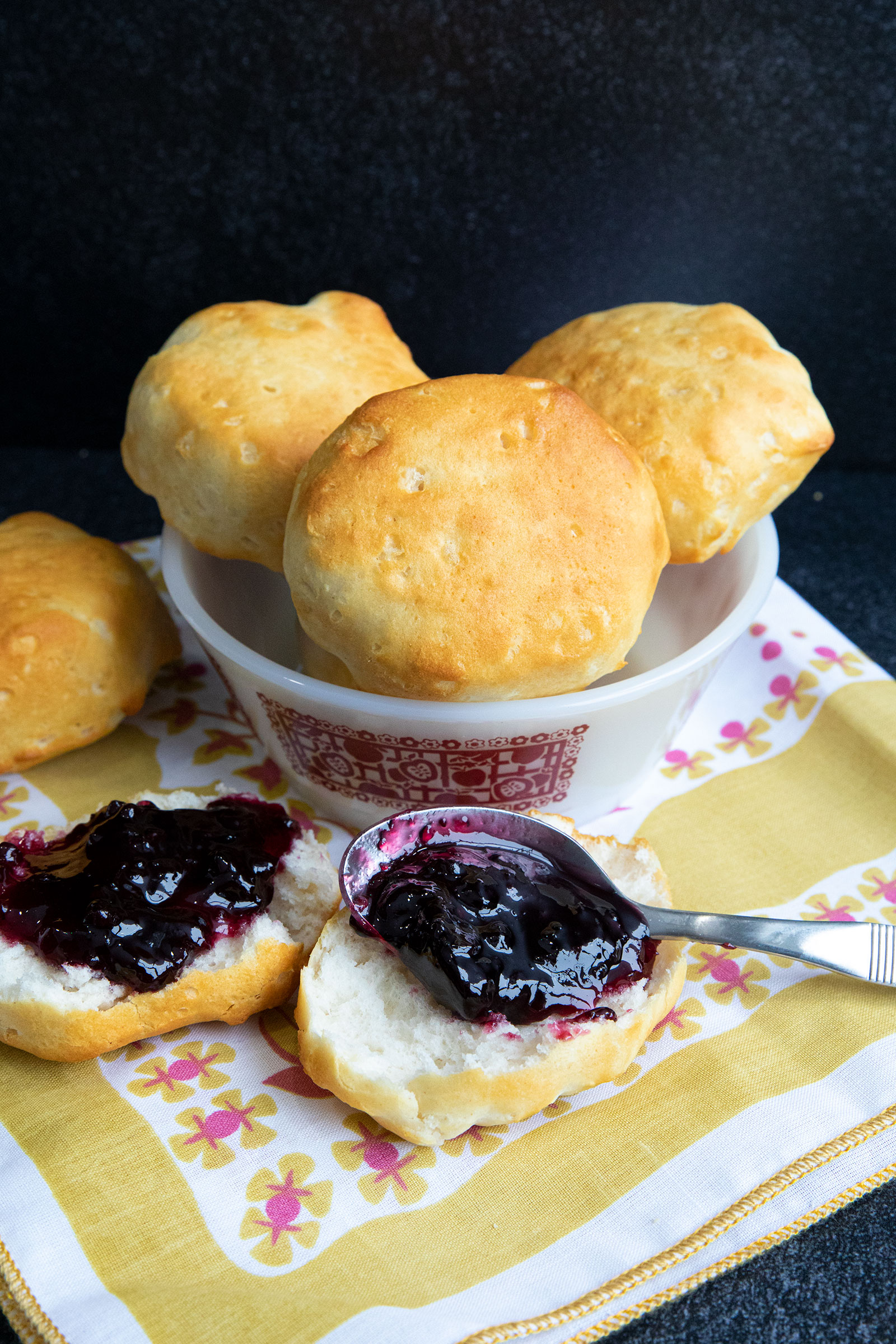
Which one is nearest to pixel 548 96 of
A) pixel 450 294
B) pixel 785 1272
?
pixel 450 294

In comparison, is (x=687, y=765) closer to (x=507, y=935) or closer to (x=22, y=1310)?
(x=507, y=935)

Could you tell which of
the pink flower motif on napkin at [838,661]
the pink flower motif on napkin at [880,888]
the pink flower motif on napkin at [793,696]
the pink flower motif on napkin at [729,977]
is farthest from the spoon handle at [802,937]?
the pink flower motif on napkin at [838,661]

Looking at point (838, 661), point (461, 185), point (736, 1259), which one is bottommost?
point (736, 1259)

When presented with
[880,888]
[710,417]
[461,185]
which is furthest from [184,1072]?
[461,185]

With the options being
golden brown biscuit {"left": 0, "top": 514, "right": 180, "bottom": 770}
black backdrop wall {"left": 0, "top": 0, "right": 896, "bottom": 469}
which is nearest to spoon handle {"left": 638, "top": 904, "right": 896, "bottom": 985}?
golden brown biscuit {"left": 0, "top": 514, "right": 180, "bottom": 770}

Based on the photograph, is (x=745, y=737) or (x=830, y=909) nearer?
(x=830, y=909)

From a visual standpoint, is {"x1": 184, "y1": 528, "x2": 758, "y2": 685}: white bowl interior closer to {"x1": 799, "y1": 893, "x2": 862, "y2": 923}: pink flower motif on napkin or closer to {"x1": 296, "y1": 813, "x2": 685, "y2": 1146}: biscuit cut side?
{"x1": 799, "y1": 893, "x2": 862, "y2": 923}: pink flower motif on napkin

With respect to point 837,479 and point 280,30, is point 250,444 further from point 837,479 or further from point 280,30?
point 837,479
